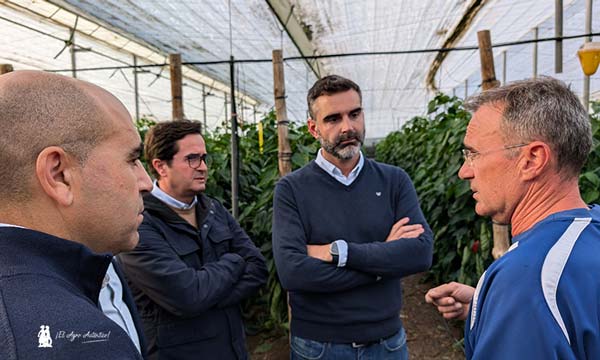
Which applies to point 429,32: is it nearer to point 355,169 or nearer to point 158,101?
point 355,169

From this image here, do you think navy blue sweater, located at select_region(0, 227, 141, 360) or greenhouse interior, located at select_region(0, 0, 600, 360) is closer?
navy blue sweater, located at select_region(0, 227, 141, 360)

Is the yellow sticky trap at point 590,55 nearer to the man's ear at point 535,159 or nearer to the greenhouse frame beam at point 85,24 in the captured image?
the man's ear at point 535,159

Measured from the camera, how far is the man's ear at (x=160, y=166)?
7.02 ft

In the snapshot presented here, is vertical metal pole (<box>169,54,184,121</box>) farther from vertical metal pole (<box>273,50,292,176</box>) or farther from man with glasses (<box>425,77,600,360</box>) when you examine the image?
man with glasses (<box>425,77,600,360</box>)

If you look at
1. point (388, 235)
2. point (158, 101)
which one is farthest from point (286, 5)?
point (158, 101)

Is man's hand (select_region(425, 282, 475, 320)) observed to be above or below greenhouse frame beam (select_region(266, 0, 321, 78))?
below

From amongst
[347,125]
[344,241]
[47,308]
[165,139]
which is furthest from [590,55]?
[47,308]

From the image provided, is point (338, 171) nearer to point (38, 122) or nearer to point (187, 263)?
point (187, 263)

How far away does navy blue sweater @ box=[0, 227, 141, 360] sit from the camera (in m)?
0.63

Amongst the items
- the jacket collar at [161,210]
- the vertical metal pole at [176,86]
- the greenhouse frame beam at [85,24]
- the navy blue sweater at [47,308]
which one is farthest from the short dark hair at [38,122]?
the greenhouse frame beam at [85,24]

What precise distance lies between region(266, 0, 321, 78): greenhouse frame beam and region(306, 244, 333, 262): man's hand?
2715 mm

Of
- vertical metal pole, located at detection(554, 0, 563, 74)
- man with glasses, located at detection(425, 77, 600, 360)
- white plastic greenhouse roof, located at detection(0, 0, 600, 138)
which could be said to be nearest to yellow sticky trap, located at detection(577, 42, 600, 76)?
vertical metal pole, located at detection(554, 0, 563, 74)

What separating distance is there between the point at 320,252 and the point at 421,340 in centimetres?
243

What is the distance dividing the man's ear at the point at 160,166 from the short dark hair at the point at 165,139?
0.02m
